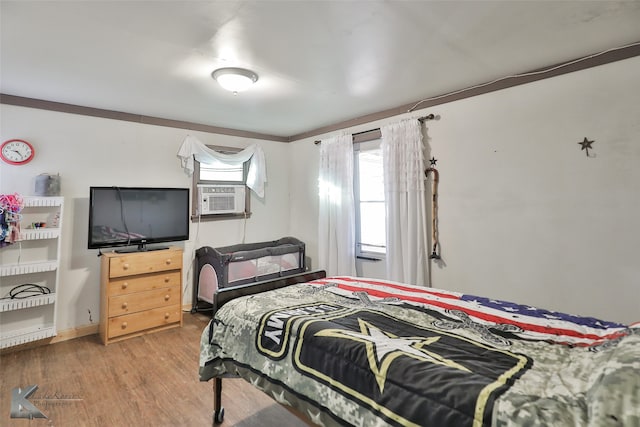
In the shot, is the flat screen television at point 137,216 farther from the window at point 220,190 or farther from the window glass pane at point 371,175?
the window glass pane at point 371,175

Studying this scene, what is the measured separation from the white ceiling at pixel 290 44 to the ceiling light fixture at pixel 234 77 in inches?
2.3

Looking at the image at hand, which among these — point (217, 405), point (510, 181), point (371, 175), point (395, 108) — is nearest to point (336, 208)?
point (371, 175)

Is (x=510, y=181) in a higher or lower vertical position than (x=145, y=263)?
higher

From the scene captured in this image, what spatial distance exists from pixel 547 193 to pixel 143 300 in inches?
152

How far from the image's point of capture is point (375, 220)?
148 inches

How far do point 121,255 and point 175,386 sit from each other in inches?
58.9

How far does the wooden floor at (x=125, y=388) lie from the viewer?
1.95 meters

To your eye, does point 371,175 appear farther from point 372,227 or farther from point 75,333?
point 75,333

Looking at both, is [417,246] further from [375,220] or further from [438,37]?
[438,37]

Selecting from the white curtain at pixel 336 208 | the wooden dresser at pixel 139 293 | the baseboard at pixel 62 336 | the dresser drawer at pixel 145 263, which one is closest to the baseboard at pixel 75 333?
the baseboard at pixel 62 336

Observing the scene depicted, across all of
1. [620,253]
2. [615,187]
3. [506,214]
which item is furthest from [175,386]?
[615,187]

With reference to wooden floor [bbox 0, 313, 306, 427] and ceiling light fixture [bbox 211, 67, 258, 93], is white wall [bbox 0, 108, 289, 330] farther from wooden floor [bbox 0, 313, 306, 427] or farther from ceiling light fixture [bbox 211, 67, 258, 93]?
ceiling light fixture [bbox 211, 67, 258, 93]

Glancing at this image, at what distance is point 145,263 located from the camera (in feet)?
10.6

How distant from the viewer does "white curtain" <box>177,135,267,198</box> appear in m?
3.88
